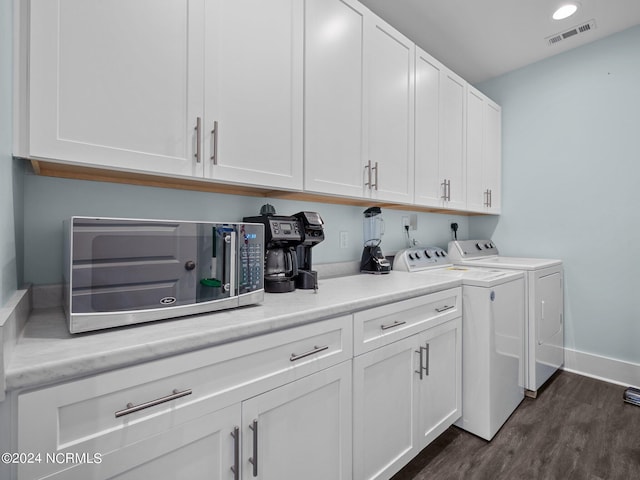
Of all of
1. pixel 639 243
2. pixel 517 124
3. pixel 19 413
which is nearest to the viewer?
pixel 19 413

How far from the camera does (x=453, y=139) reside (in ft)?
8.23

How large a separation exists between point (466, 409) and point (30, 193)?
229cm

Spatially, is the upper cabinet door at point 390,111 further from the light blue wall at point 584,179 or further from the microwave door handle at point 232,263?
the light blue wall at point 584,179

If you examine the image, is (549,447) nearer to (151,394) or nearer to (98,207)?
(151,394)

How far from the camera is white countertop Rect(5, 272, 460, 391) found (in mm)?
643

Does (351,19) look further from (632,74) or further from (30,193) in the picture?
(632,74)

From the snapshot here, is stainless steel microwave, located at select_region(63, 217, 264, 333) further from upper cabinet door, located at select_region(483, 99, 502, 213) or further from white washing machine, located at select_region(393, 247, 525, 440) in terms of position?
upper cabinet door, located at select_region(483, 99, 502, 213)

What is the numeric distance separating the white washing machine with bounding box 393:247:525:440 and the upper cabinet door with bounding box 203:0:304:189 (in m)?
1.20

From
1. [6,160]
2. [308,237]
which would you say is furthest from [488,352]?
[6,160]

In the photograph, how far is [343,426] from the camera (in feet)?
3.95

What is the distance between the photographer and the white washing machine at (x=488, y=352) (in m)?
1.78

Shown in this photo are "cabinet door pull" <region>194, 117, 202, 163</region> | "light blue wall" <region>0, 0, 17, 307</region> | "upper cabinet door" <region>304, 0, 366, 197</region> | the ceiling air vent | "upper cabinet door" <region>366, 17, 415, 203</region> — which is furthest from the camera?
the ceiling air vent

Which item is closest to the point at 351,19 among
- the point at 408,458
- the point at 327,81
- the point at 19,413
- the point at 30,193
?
the point at 327,81

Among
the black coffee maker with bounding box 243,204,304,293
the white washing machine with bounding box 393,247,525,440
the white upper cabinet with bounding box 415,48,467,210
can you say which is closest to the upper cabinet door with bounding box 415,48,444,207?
the white upper cabinet with bounding box 415,48,467,210
